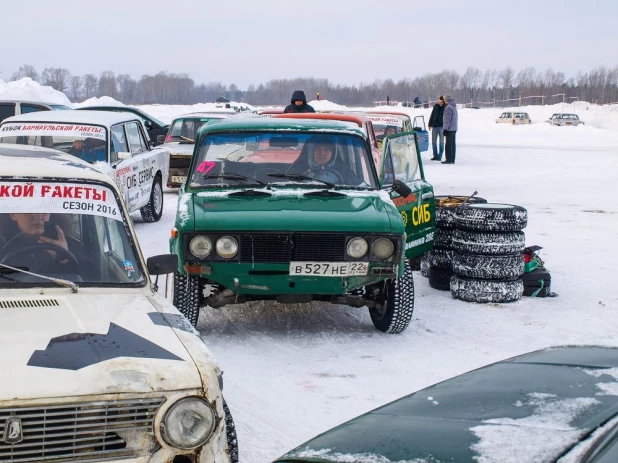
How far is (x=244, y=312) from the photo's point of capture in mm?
8578

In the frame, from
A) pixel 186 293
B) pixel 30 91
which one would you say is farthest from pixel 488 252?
pixel 30 91

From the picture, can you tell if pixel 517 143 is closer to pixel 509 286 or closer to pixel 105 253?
pixel 509 286

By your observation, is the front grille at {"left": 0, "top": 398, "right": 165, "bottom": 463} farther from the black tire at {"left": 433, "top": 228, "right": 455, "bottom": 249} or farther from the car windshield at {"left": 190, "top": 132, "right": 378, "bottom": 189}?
the black tire at {"left": 433, "top": 228, "right": 455, "bottom": 249}

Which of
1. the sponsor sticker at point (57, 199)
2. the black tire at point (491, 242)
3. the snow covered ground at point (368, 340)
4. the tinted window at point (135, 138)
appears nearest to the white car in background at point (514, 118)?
the snow covered ground at point (368, 340)

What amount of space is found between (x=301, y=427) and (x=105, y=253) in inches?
60.1

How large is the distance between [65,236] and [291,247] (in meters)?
2.52

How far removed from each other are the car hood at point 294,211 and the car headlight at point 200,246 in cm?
8

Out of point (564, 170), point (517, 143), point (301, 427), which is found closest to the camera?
point (301, 427)

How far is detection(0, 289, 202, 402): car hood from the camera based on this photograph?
357cm

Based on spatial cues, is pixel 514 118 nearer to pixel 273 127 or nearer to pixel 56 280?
pixel 273 127

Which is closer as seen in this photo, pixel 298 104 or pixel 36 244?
pixel 36 244

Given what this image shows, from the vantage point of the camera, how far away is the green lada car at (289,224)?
281 inches

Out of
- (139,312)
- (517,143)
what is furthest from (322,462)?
(517,143)

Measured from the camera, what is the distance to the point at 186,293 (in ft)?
24.2
